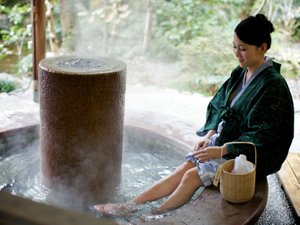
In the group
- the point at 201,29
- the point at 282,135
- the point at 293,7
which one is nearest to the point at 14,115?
the point at 282,135

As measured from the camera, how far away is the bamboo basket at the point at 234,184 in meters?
2.53

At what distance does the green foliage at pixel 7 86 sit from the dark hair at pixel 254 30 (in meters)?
5.17

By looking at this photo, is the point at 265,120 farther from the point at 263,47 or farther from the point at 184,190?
the point at 184,190

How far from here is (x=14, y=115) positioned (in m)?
4.72

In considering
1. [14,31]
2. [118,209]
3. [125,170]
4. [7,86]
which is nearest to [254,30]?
[118,209]

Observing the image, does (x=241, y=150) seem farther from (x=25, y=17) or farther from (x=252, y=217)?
(x=25, y=17)

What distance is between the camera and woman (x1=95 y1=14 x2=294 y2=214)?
269cm

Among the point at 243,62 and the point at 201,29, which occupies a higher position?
the point at 243,62

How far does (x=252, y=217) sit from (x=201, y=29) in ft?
24.8

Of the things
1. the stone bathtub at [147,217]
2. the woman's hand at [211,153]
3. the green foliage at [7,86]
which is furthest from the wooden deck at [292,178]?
the green foliage at [7,86]

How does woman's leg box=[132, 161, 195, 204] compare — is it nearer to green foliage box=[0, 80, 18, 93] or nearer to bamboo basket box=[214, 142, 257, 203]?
bamboo basket box=[214, 142, 257, 203]

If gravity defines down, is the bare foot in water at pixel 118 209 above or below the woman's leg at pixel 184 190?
below

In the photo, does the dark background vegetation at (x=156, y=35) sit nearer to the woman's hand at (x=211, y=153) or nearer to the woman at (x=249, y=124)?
the woman at (x=249, y=124)

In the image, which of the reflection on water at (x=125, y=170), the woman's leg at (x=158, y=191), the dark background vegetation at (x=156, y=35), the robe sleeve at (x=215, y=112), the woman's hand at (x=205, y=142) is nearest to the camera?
the woman's leg at (x=158, y=191)
